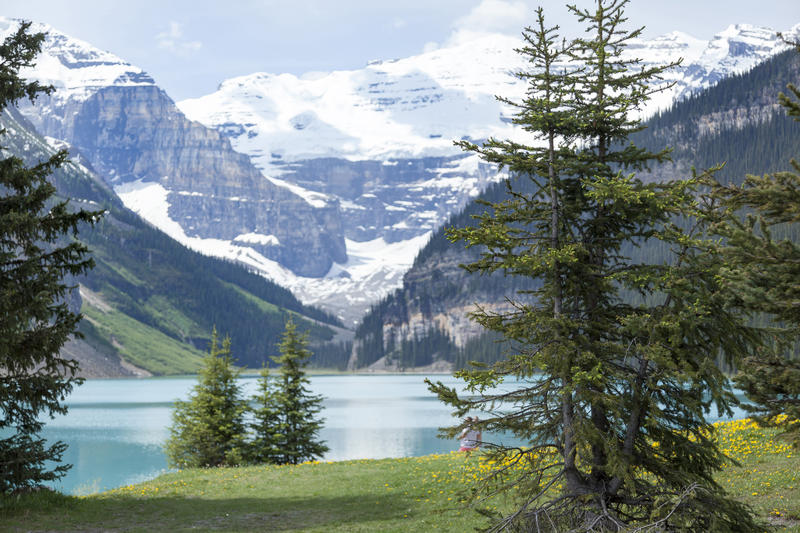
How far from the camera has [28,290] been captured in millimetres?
20109

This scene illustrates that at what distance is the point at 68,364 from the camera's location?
2234 centimetres

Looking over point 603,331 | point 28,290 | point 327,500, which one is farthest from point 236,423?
point 603,331

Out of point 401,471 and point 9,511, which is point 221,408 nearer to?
point 401,471

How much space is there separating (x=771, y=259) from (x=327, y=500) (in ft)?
63.7

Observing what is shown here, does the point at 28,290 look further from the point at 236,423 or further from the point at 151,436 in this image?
the point at 151,436

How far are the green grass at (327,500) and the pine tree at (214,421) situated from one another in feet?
26.2

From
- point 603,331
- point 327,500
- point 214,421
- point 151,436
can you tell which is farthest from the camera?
point 151,436

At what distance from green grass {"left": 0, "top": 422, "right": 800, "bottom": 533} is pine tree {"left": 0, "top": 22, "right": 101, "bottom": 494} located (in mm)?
1598

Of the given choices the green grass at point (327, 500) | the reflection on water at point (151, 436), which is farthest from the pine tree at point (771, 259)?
the reflection on water at point (151, 436)

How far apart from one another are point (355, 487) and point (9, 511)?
12010 millimetres

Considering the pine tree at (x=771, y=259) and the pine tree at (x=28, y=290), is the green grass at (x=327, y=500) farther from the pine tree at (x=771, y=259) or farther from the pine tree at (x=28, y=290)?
the pine tree at (x=771, y=259)

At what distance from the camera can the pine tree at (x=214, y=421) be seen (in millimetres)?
41656

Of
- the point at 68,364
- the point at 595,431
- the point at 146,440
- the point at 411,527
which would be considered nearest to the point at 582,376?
the point at 595,431

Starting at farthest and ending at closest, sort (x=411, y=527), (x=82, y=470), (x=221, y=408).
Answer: (x=82, y=470), (x=221, y=408), (x=411, y=527)
